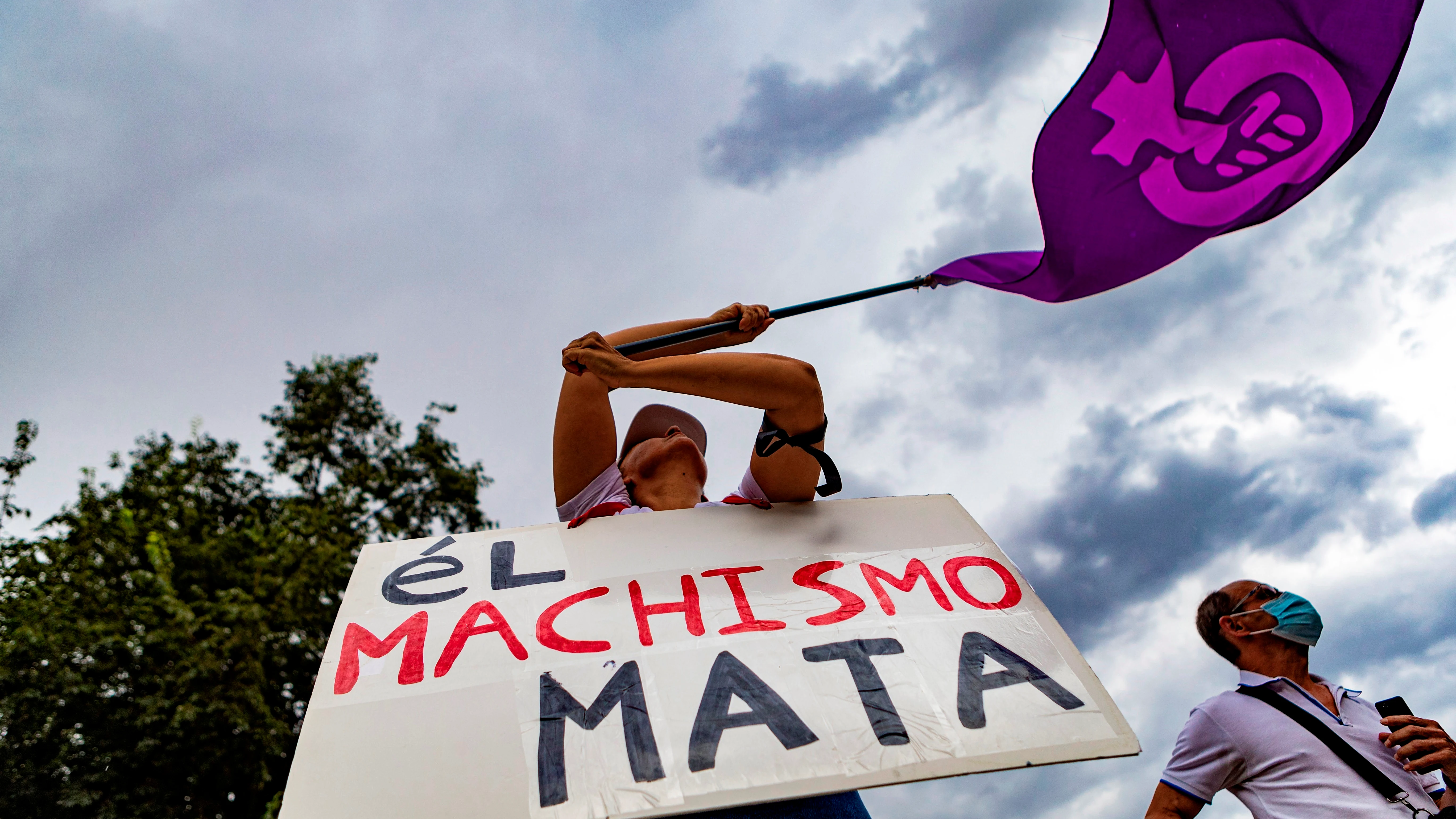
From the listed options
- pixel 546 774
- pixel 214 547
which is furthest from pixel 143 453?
pixel 546 774

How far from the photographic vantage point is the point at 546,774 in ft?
5.77

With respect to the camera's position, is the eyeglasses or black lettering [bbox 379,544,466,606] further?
the eyeglasses

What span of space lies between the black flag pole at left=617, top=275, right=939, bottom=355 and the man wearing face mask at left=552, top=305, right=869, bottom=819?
0.03 metres

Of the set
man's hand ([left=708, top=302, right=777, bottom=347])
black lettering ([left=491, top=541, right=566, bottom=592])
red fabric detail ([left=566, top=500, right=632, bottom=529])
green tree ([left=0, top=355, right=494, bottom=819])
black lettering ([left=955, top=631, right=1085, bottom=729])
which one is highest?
green tree ([left=0, top=355, right=494, bottom=819])

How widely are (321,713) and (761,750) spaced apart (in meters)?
0.96

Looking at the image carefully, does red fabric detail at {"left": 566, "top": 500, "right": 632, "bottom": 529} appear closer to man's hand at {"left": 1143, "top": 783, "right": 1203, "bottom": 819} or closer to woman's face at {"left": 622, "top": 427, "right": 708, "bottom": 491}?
woman's face at {"left": 622, "top": 427, "right": 708, "bottom": 491}

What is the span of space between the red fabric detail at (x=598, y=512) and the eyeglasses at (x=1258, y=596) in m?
1.85

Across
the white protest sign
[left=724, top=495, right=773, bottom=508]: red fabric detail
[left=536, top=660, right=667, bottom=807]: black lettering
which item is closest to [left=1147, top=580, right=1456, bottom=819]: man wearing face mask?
the white protest sign

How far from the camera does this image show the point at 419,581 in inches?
88.0

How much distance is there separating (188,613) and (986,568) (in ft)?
36.0

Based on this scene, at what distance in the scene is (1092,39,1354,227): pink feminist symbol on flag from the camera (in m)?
2.61

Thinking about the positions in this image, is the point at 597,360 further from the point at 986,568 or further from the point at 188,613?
the point at 188,613

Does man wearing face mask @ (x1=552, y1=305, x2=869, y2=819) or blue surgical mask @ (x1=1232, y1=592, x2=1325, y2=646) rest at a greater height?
man wearing face mask @ (x1=552, y1=305, x2=869, y2=819)

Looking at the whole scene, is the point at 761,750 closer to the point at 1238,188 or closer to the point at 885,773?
the point at 885,773
